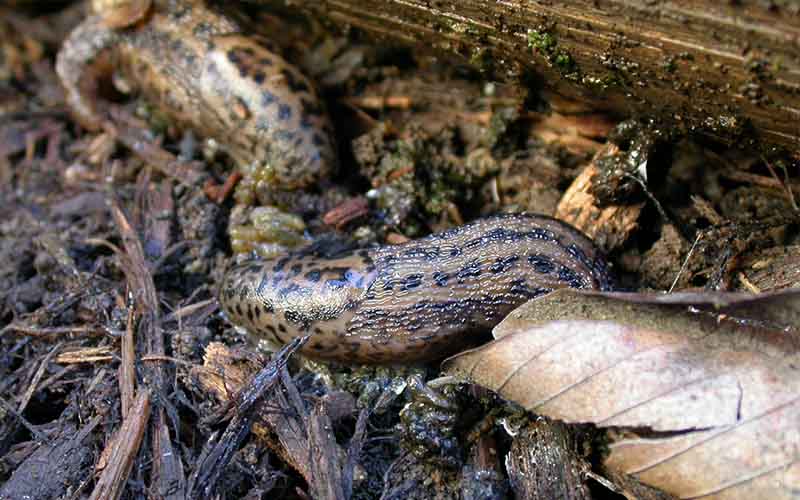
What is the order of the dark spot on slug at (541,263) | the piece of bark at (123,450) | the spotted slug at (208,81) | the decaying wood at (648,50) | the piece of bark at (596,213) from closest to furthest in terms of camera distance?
the decaying wood at (648,50) → the piece of bark at (123,450) → the dark spot on slug at (541,263) → the piece of bark at (596,213) → the spotted slug at (208,81)

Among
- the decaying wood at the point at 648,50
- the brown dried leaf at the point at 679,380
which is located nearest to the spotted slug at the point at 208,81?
the decaying wood at the point at 648,50

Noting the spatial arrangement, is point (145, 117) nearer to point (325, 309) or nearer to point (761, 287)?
point (325, 309)

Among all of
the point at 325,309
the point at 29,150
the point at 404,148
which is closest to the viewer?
the point at 325,309

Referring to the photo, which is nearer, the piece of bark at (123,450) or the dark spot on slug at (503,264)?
the piece of bark at (123,450)

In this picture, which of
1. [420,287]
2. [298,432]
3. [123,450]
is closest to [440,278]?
[420,287]

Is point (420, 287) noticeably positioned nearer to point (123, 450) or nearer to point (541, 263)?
point (541, 263)

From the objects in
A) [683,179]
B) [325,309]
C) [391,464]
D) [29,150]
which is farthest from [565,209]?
[29,150]

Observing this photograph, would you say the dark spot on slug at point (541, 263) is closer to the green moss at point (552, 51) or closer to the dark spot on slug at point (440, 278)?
the dark spot on slug at point (440, 278)
